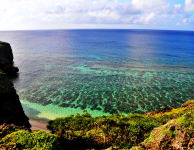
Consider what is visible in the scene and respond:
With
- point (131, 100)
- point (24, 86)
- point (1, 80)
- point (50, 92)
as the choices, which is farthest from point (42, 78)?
point (131, 100)

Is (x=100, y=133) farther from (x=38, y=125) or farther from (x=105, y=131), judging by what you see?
(x=38, y=125)

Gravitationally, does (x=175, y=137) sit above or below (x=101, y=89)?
above

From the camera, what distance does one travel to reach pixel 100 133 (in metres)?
24.5

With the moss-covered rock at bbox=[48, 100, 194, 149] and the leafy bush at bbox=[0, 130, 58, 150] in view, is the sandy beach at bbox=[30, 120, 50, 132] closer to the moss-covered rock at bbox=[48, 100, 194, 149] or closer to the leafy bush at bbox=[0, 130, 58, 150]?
the moss-covered rock at bbox=[48, 100, 194, 149]

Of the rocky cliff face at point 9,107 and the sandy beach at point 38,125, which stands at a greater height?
the rocky cliff face at point 9,107

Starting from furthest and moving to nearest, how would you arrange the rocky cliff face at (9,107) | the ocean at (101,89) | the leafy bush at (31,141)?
the ocean at (101,89), the rocky cliff face at (9,107), the leafy bush at (31,141)

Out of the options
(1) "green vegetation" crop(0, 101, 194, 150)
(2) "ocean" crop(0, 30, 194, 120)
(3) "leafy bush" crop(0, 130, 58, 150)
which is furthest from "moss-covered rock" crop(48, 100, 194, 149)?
(2) "ocean" crop(0, 30, 194, 120)

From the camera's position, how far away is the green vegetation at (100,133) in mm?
16781

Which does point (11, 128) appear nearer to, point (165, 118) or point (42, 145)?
point (42, 145)

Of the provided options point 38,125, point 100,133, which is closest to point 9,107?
point 38,125

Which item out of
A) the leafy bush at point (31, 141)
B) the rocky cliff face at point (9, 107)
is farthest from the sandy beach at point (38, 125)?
the leafy bush at point (31, 141)

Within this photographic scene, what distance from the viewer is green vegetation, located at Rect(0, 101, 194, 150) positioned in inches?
661

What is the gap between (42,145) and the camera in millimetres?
17391

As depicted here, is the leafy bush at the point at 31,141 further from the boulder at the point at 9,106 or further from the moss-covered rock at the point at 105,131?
the boulder at the point at 9,106
